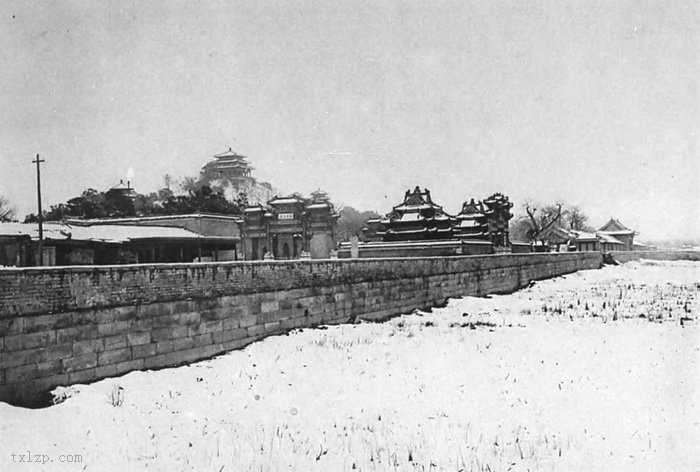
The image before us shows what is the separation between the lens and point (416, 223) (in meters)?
35.8

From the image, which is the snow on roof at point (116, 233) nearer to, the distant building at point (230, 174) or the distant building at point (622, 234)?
the distant building at point (230, 174)

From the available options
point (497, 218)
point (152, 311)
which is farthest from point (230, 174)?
point (152, 311)

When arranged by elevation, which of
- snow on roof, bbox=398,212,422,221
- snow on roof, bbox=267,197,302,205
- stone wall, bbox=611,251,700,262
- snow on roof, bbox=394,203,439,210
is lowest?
stone wall, bbox=611,251,700,262

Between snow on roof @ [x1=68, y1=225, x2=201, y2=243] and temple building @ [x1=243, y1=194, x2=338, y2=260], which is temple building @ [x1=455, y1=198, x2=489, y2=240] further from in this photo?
snow on roof @ [x1=68, y1=225, x2=201, y2=243]

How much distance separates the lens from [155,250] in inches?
1144

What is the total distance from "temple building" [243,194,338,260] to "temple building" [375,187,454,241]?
7.74m

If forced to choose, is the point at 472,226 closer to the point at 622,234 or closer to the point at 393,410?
the point at 393,410

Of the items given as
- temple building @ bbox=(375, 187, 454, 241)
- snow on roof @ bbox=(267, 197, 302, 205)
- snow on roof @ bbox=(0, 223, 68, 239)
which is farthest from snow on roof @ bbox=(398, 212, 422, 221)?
snow on roof @ bbox=(0, 223, 68, 239)

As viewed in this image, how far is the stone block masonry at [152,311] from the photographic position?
767cm

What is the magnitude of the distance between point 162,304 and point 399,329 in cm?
634

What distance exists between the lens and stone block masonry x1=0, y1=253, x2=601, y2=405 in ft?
25.2

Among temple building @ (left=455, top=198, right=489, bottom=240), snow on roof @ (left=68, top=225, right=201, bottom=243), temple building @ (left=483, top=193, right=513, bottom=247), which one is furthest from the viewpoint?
temple building @ (left=483, top=193, right=513, bottom=247)

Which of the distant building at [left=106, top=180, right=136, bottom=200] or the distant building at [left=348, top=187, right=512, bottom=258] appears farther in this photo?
the distant building at [left=106, top=180, right=136, bottom=200]

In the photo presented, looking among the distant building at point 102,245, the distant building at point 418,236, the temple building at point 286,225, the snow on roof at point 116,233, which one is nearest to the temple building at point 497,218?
the distant building at point 418,236
